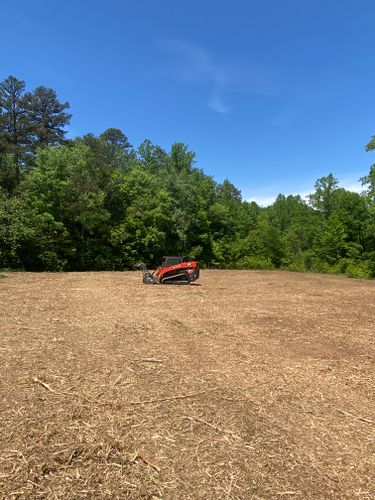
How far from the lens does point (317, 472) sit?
257 cm

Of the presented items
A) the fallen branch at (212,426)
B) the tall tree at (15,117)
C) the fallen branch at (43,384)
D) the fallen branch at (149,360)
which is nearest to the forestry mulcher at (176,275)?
the fallen branch at (149,360)

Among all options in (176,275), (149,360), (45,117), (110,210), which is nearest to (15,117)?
(45,117)

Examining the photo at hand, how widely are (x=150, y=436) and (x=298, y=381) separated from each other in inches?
75.7

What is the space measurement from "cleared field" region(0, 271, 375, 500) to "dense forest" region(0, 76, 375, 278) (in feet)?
51.6

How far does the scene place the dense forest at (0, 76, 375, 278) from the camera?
22656 mm

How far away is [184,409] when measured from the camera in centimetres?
333

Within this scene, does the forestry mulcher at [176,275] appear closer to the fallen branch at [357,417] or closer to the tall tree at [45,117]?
the fallen branch at [357,417]

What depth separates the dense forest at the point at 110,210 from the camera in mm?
22656

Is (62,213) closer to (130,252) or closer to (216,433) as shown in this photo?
(130,252)

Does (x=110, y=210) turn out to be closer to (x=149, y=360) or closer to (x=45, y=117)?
(x=45, y=117)

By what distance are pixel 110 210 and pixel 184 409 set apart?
25811 millimetres


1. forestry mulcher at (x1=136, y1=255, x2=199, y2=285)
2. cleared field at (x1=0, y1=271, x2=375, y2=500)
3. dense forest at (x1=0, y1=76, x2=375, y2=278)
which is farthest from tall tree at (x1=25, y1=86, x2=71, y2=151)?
cleared field at (x1=0, y1=271, x2=375, y2=500)

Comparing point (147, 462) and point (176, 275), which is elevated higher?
point (176, 275)

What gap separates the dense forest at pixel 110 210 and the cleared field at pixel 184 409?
1571cm
